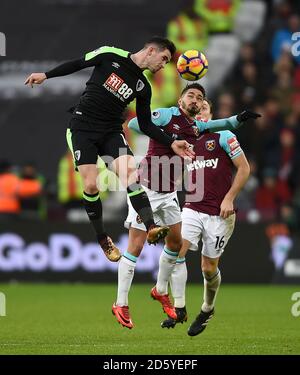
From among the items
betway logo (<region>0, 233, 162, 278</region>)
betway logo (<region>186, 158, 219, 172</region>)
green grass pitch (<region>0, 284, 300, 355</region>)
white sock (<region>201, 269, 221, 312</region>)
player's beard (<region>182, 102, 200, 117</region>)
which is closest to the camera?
green grass pitch (<region>0, 284, 300, 355</region>)

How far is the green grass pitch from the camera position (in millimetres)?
10438

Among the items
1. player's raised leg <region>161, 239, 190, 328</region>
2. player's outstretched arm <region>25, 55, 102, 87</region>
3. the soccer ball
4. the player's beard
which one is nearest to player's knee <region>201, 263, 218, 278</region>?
player's raised leg <region>161, 239, 190, 328</region>

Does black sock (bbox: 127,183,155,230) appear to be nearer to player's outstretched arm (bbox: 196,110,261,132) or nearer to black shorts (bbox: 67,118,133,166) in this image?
black shorts (bbox: 67,118,133,166)

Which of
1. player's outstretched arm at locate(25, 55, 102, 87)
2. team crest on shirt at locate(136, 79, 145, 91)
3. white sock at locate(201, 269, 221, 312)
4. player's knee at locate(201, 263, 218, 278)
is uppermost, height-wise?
player's outstretched arm at locate(25, 55, 102, 87)

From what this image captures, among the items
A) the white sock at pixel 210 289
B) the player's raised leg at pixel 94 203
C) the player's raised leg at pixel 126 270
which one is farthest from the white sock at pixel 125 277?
the white sock at pixel 210 289

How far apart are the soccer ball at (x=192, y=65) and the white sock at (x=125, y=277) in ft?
6.34

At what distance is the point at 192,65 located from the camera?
11.3 meters

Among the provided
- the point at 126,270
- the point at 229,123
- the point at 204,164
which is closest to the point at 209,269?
the point at 126,270

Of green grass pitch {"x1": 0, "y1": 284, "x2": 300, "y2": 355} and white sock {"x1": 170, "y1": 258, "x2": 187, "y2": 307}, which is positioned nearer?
green grass pitch {"x1": 0, "y1": 284, "x2": 300, "y2": 355}

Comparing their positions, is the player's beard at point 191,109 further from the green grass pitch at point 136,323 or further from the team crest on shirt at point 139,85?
the green grass pitch at point 136,323

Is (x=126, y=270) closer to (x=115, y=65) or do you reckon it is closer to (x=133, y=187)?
(x=133, y=187)

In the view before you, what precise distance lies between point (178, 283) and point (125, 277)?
2.42 ft

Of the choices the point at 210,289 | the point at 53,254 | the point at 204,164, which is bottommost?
the point at 53,254

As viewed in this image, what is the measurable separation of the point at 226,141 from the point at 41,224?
25.0 feet
